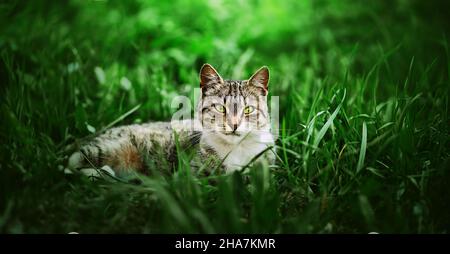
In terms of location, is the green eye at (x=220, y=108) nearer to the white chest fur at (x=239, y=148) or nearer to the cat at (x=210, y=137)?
the cat at (x=210, y=137)

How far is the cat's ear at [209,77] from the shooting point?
2795mm

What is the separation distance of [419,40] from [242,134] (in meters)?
3.14

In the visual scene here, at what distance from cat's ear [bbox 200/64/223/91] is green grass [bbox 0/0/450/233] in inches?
24.8

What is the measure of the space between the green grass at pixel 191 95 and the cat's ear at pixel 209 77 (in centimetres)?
63

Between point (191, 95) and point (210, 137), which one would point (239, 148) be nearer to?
point (210, 137)

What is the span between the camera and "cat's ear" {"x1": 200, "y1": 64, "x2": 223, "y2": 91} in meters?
2.79

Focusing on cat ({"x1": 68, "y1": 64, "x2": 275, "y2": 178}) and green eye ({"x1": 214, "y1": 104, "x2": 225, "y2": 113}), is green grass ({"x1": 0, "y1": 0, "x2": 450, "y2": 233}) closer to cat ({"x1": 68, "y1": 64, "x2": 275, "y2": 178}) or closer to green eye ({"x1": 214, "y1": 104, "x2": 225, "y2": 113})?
cat ({"x1": 68, "y1": 64, "x2": 275, "y2": 178})

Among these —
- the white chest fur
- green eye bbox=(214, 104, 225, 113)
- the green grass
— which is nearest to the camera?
the green grass

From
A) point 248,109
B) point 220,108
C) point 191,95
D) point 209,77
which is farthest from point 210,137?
point 191,95

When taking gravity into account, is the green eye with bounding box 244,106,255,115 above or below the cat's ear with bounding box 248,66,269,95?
below

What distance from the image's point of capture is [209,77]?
9.27 ft

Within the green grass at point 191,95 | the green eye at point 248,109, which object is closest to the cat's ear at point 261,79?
the green eye at point 248,109

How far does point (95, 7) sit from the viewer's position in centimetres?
543

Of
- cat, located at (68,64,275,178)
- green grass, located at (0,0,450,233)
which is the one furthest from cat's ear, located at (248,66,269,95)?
green grass, located at (0,0,450,233)
